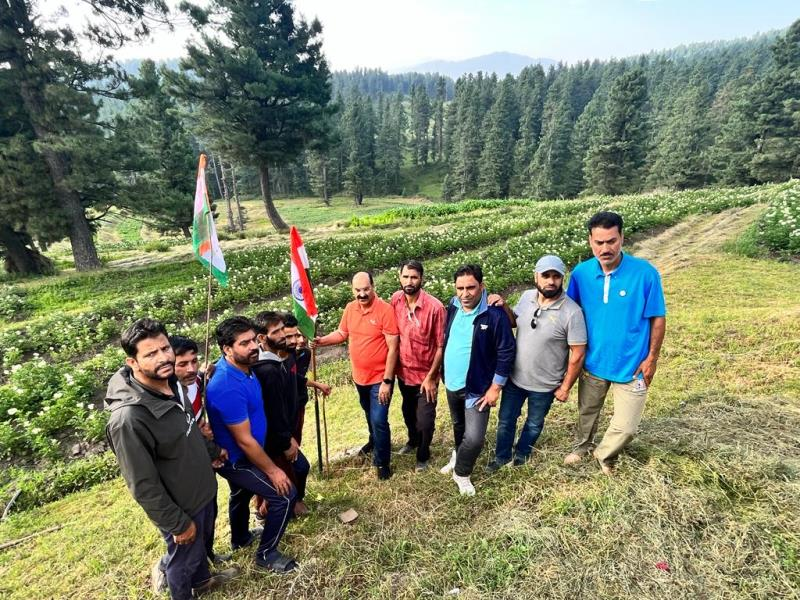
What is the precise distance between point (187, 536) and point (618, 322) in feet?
11.3

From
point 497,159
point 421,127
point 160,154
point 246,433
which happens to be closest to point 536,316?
point 246,433

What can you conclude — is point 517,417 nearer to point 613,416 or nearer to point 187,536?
point 613,416

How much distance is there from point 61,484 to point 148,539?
8.22 ft

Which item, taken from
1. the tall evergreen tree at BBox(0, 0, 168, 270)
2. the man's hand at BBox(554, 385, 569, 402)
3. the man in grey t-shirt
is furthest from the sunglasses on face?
the tall evergreen tree at BBox(0, 0, 168, 270)

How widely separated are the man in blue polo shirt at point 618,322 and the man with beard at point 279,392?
251 centimetres

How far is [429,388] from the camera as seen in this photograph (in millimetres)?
4156

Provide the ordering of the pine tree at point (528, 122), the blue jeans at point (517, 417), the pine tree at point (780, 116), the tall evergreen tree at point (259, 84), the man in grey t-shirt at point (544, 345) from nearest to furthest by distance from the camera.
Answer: the man in grey t-shirt at point (544, 345) < the blue jeans at point (517, 417) < the tall evergreen tree at point (259, 84) < the pine tree at point (780, 116) < the pine tree at point (528, 122)

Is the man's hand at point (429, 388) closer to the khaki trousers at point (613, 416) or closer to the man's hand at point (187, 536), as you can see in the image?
the khaki trousers at point (613, 416)

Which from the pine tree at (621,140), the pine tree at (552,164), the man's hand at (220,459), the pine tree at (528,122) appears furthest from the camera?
the pine tree at (528,122)

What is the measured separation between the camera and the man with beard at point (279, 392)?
3.28 meters

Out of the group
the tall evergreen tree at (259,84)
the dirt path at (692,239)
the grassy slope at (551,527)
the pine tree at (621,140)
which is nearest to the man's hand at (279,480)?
the grassy slope at (551,527)

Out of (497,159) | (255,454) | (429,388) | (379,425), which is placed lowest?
(379,425)

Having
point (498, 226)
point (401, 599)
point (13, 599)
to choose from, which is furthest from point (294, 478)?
point (498, 226)

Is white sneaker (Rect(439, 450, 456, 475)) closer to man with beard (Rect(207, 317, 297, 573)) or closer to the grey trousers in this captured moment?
the grey trousers
